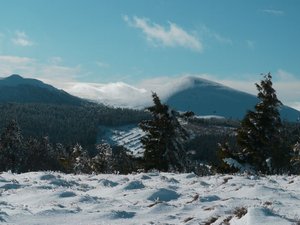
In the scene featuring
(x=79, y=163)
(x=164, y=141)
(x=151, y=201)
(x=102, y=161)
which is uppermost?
(x=164, y=141)

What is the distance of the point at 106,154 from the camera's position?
82562 millimetres

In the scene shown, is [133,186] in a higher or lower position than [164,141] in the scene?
lower

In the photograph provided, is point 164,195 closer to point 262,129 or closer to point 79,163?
point 262,129

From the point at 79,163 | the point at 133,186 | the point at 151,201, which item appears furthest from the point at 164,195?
the point at 79,163

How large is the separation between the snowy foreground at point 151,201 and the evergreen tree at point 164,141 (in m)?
21.9

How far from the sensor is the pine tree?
3825 cm

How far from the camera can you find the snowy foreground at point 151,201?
10.1m

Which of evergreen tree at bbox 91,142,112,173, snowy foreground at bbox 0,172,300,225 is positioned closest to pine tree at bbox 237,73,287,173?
snowy foreground at bbox 0,172,300,225

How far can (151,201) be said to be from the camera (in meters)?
12.9

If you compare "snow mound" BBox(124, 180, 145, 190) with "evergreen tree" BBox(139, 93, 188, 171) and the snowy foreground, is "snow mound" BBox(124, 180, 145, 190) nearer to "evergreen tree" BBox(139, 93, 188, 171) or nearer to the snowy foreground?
the snowy foreground

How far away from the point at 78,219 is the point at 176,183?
7.38 metres

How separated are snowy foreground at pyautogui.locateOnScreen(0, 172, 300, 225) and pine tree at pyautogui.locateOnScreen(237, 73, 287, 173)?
65.8 ft

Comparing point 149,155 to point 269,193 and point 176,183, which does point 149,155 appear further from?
point 269,193

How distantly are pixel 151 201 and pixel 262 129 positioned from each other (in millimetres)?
27427
